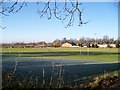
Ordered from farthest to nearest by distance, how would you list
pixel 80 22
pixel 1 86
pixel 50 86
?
pixel 50 86 → pixel 1 86 → pixel 80 22

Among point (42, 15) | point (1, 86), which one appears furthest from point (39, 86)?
point (42, 15)

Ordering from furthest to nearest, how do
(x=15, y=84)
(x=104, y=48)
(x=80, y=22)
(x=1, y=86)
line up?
(x=104, y=48)
(x=15, y=84)
(x=1, y=86)
(x=80, y=22)

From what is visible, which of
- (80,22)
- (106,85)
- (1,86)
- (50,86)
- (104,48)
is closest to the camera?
(80,22)

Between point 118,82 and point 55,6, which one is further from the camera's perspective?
point 118,82

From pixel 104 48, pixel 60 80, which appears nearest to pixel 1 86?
pixel 60 80

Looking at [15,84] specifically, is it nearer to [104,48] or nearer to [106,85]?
[106,85]

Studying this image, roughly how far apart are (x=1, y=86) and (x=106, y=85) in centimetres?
445

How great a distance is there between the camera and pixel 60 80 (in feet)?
26.1

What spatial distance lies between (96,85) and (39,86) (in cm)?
324

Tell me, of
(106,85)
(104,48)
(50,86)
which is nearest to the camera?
(50,86)

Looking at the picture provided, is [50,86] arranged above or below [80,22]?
below

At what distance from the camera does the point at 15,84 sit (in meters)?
7.32

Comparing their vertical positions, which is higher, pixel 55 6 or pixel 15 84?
pixel 55 6

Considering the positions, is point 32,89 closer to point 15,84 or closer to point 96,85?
point 15,84
